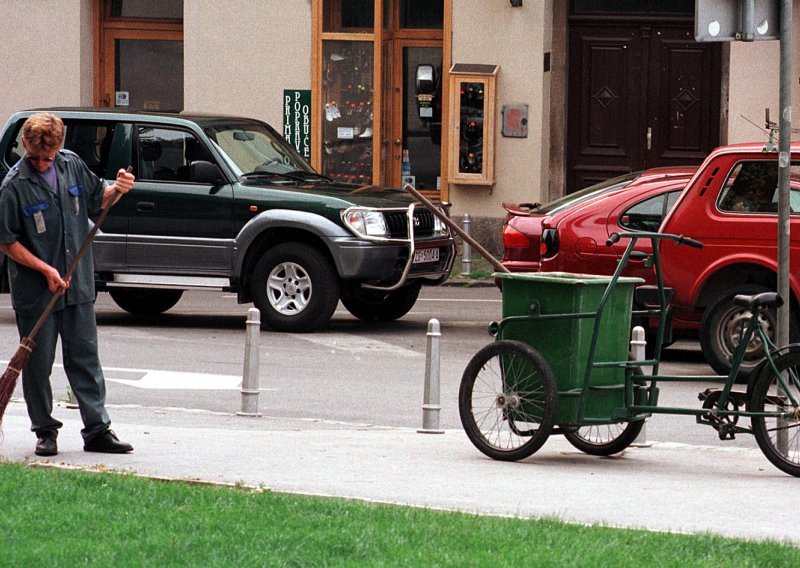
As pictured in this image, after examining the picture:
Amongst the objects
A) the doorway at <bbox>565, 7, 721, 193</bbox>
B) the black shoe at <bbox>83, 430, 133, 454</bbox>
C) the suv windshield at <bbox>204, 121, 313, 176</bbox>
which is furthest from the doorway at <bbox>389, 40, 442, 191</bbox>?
the black shoe at <bbox>83, 430, 133, 454</bbox>

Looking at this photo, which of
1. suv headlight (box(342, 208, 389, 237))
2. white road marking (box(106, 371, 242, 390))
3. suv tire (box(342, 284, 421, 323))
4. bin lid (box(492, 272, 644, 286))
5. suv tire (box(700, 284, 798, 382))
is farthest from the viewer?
suv tire (box(342, 284, 421, 323))

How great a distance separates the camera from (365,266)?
14.7 meters

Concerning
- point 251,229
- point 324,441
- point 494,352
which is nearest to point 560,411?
point 494,352

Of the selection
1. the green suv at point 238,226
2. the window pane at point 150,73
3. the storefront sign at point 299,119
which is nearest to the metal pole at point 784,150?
the green suv at point 238,226

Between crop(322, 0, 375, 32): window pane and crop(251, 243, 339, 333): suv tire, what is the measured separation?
26.8ft

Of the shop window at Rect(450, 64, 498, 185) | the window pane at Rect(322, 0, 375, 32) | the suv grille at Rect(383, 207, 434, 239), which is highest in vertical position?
the window pane at Rect(322, 0, 375, 32)

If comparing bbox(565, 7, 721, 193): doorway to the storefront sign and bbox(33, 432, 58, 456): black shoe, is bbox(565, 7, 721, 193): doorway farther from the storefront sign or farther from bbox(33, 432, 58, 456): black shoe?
bbox(33, 432, 58, 456): black shoe

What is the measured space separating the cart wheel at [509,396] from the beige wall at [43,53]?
15555 millimetres

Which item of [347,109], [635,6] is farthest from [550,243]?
[635,6]

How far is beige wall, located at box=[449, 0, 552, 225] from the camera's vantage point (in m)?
22.0

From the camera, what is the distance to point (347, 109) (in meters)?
22.6

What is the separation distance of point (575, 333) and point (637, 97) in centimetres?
1462

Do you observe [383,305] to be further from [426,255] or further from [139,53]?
[139,53]

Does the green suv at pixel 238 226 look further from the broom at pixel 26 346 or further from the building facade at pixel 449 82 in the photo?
the building facade at pixel 449 82
